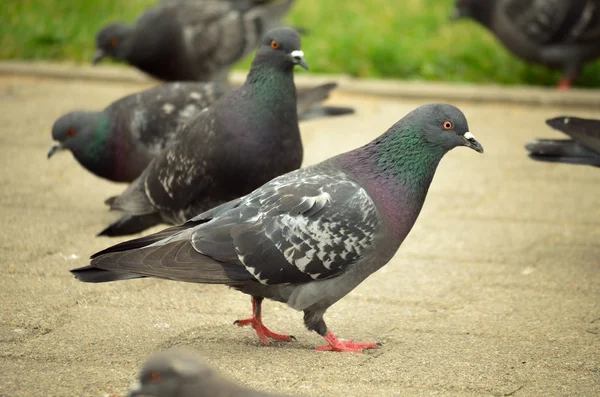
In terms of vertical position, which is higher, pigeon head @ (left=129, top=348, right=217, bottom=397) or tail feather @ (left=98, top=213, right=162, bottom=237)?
pigeon head @ (left=129, top=348, right=217, bottom=397)

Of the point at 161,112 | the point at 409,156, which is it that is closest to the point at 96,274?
the point at 409,156

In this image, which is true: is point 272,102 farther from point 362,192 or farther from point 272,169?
point 362,192

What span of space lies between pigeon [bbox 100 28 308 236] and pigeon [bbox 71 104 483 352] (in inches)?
22.7

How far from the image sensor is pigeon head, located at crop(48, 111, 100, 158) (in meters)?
5.31

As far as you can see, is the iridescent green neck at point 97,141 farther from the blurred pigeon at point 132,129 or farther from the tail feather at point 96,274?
the tail feather at point 96,274

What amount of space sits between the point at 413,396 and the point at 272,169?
141 centimetres

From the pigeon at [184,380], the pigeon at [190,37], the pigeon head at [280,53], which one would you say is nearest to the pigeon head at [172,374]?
the pigeon at [184,380]

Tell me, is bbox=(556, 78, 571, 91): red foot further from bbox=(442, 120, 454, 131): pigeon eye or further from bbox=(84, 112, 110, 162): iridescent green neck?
bbox=(442, 120, 454, 131): pigeon eye

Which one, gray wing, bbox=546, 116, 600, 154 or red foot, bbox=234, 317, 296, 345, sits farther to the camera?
gray wing, bbox=546, 116, 600, 154

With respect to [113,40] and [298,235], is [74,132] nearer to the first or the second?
[113,40]

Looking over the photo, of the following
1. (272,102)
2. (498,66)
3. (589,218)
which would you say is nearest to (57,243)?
(272,102)

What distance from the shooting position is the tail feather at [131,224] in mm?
4863

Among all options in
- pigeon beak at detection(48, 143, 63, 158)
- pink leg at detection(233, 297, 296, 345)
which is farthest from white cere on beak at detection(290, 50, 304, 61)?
pigeon beak at detection(48, 143, 63, 158)

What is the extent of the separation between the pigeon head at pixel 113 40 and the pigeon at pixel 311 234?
386 centimetres
